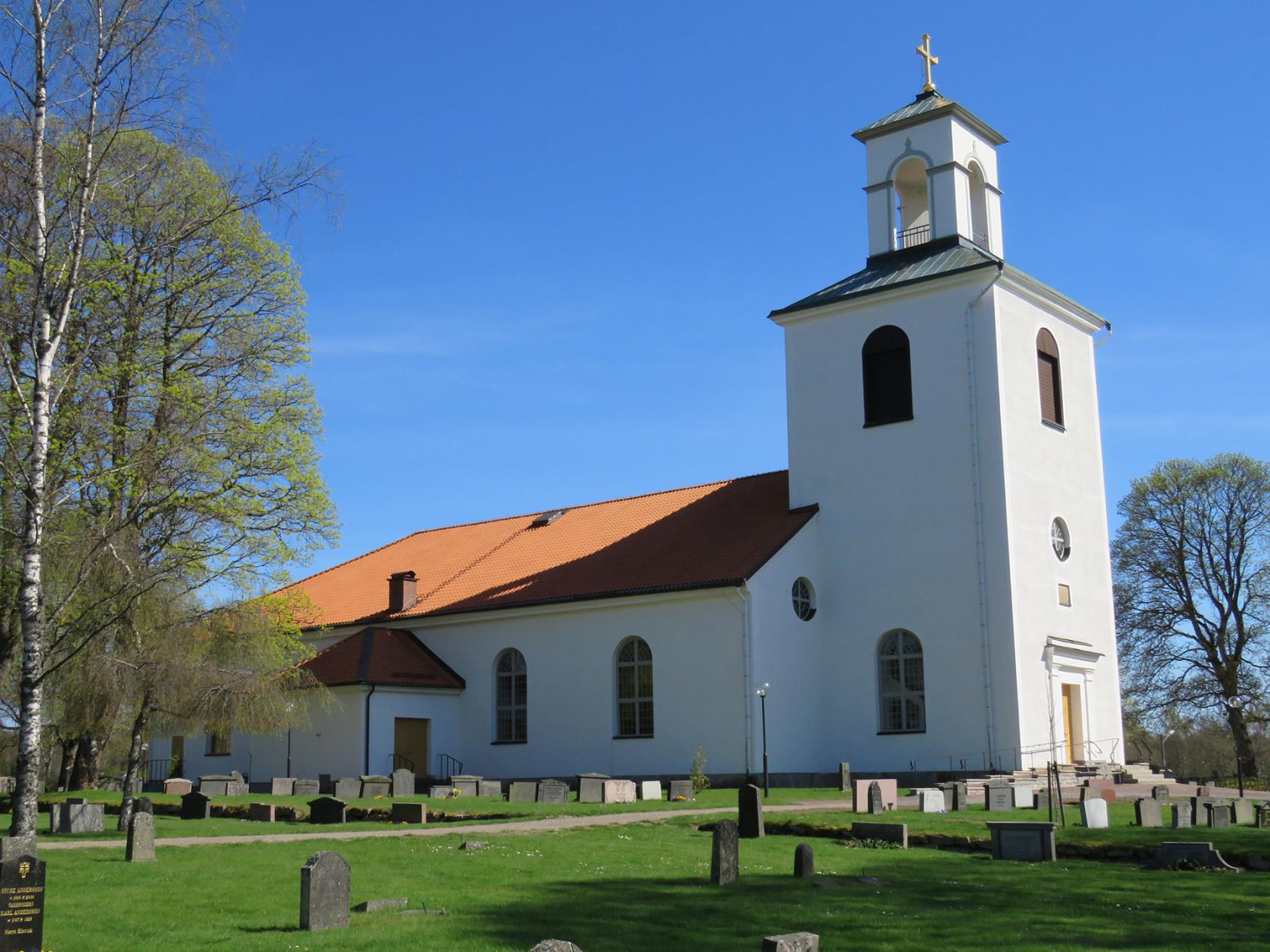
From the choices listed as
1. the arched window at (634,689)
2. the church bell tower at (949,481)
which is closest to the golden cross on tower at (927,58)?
the church bell tower at (949,481)

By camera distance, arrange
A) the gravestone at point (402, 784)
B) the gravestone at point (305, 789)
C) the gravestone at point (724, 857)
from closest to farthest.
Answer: the gravestone at point (724, 857) → the gravestone at point (402, 784) → the gravestone at point (305, 789)

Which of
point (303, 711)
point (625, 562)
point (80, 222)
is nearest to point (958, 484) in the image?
point (625, 562)

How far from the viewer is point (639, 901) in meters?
13.0

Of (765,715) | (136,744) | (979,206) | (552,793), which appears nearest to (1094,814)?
(552,793)

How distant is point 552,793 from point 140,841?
10.8 m

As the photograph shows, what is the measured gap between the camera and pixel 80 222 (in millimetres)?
17266

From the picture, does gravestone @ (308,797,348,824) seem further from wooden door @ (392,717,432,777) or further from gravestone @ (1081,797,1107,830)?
wooden door @ (392,717,432,777)

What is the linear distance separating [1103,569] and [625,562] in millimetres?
12442

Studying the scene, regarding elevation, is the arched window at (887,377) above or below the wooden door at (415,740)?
above

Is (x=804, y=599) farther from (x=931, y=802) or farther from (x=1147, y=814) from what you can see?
(x=1147, y=814)

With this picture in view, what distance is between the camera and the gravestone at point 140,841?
16.5m

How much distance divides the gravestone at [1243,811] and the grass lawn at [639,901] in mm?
6771

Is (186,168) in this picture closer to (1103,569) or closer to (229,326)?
(229,326)

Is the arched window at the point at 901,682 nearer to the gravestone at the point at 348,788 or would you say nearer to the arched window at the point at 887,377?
the arched window at the point at 887,377
